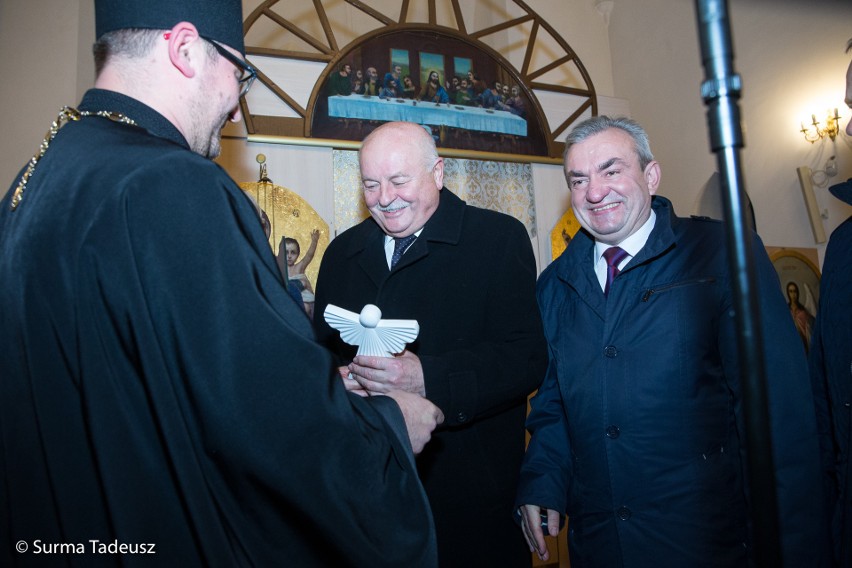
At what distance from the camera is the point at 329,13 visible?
30.4 feet

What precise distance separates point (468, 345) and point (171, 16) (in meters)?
1.45

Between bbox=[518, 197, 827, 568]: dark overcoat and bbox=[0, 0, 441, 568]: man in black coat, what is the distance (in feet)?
3.46

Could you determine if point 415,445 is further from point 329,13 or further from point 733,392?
point 329,13

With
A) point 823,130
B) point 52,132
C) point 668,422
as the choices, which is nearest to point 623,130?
point 668,422

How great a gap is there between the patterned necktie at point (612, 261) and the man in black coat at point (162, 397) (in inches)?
55.9

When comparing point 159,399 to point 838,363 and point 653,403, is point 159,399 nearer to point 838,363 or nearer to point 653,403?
point 653,403

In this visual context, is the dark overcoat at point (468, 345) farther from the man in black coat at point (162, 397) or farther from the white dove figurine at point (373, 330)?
the man in black coat at point (162, 397)

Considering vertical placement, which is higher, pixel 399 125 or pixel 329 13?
pixel 329 13

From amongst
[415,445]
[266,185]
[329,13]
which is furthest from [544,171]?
[415,445]

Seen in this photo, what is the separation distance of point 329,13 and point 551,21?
10.4 feet

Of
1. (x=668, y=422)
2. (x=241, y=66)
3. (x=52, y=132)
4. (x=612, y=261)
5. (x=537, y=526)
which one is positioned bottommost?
(x=537, y=526)

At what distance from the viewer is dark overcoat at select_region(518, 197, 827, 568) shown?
1935mm

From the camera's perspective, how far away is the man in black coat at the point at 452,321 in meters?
2.12

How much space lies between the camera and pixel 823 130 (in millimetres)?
6863
